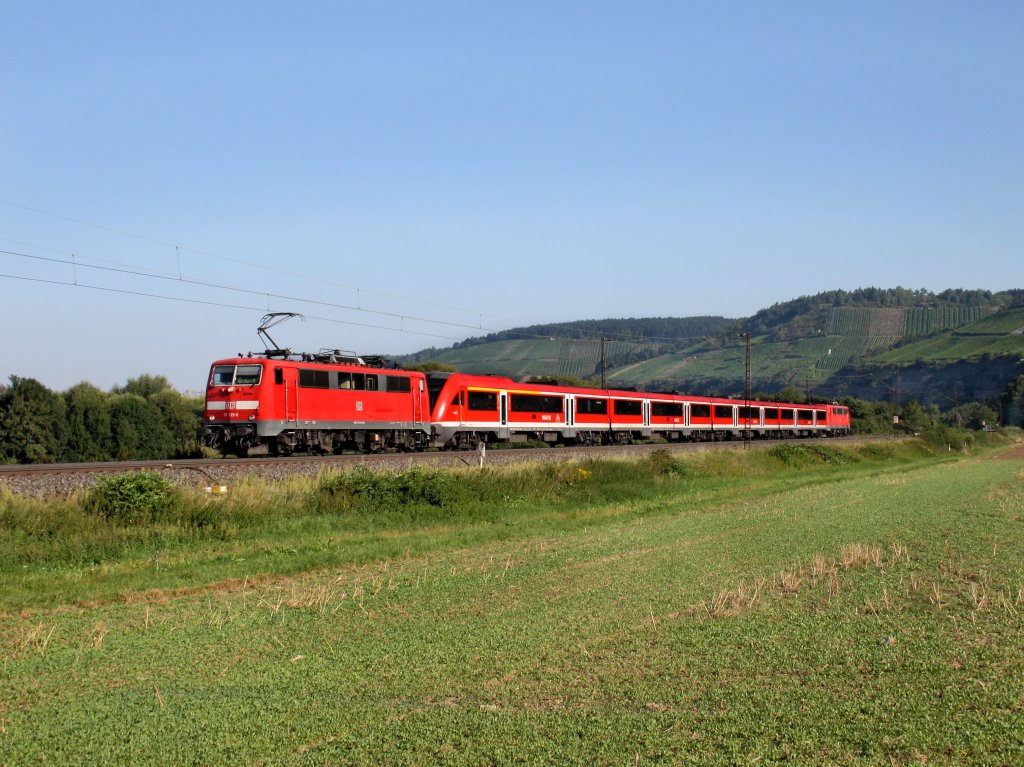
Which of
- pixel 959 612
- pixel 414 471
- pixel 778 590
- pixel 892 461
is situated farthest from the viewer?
pixel 892 461

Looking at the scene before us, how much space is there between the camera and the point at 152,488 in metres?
19.2

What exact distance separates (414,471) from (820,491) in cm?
1474

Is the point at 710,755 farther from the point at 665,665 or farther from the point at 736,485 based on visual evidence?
the point at 736,485

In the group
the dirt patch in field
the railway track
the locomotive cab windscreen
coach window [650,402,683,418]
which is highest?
the locomotive cab windscreen

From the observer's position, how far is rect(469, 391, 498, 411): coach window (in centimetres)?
4694

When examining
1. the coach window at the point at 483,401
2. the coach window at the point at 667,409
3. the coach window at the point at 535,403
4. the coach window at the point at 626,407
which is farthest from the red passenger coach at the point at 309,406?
the coach window at the point at 667,409

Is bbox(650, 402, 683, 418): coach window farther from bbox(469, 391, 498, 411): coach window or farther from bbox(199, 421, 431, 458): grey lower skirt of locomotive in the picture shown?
bbox(199, 421, 431, 458): grey lower skirt of locomotive

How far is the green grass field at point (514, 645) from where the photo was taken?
6.62 meters

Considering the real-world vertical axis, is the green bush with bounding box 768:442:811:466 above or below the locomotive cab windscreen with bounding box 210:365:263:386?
below

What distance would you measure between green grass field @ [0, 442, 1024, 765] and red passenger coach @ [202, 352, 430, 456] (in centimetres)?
1400

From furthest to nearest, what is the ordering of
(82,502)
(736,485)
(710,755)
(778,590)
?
(736,485)
(82,502)
(778,590)
(710,755)

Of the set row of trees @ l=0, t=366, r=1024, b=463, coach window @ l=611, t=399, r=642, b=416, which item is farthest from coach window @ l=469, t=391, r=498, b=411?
row of trees @ l=0, t=366, r=1024, b=463

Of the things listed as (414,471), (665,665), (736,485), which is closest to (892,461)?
(736,485)

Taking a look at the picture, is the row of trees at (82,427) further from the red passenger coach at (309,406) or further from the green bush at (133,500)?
the green bush at (133,500)
